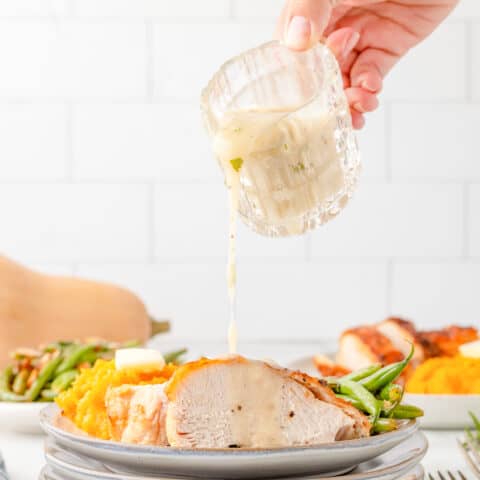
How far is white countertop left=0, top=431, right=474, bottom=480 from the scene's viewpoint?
127 centimetres

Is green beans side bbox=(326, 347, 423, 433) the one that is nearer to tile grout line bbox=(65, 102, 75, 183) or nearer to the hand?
the hand

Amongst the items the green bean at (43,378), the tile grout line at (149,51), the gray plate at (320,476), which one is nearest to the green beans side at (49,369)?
the green bean at (43,378)

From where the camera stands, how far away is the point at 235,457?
2.90 feet

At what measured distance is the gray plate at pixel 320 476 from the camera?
3.01 feet

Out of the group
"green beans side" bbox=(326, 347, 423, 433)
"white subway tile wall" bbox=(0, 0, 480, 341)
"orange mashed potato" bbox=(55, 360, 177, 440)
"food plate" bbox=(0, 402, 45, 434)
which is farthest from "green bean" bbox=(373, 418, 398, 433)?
"white subway tile wall" bbox=(0, 0, 480, 341)

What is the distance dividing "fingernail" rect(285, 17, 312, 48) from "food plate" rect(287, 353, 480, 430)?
508 mm

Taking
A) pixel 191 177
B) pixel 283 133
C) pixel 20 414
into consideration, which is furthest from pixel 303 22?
pixel 191 177

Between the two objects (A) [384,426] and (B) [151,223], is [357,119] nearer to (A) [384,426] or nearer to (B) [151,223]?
(A) [384,426]

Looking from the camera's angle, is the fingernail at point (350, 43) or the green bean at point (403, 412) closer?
the green bean at point (403, 412)

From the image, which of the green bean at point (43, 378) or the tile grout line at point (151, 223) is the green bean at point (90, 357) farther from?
the tile grout line at point (151, 223)

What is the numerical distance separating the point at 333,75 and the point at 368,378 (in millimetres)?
356

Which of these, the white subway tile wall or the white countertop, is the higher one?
the white subway tile wall

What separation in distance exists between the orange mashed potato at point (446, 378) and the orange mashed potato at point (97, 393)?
510 millimetres

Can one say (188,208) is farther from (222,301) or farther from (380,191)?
(380,191)
